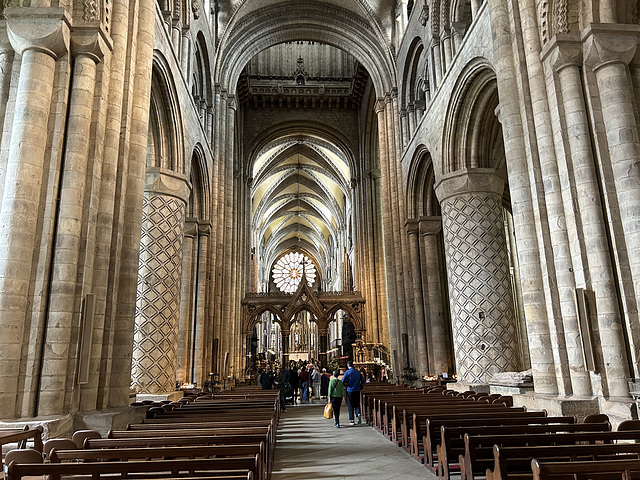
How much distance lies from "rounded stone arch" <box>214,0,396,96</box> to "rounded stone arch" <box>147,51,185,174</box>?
706 cm

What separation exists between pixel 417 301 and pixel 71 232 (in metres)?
11.4

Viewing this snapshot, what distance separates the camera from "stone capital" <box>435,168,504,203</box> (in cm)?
1230

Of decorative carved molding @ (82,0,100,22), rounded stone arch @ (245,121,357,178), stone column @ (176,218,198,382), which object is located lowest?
stone column @ (176,218,198,382)

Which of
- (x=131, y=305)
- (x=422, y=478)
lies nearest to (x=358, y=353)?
(x=131, y=305)

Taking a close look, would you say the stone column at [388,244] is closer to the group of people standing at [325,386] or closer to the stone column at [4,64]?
the group of people standing at [325,386]

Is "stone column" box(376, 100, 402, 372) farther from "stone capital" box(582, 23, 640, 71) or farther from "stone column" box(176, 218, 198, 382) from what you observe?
"stone capital" box(582, 23, 640, 71)

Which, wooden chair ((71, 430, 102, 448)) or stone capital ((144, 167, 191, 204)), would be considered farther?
stone capital ((144, 167, 191, 204))

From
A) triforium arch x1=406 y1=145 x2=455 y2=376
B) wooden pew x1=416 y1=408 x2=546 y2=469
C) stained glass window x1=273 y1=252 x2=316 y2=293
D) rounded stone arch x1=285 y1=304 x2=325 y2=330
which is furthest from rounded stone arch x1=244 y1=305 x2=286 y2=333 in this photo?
stained glass window x1=273 y1=252 x2=316 y2=293

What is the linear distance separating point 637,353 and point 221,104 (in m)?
15.3

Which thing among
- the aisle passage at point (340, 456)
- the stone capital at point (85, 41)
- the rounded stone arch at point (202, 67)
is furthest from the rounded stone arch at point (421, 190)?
the stone capital at point (85, 41)

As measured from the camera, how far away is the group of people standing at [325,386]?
9922 millimetres

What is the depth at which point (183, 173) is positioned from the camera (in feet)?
39.8

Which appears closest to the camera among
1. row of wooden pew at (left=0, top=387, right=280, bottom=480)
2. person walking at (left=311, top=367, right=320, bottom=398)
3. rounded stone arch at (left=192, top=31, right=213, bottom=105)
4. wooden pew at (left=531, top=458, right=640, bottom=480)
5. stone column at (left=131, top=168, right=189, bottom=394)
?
wooden pew at (left=531, top=458, right=640, bottom=480)

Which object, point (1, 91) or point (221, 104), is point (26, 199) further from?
point (221, 104)
